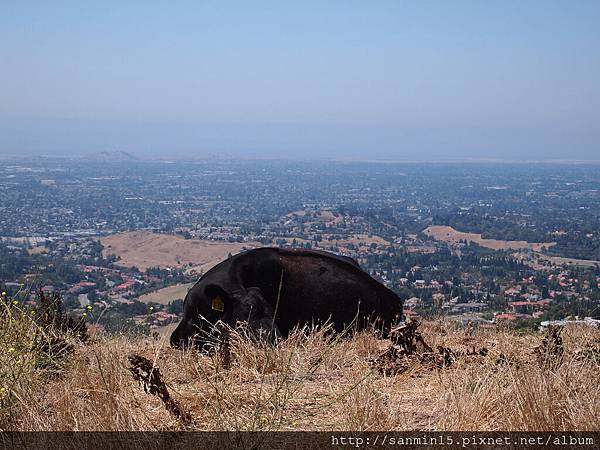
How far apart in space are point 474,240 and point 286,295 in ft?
170

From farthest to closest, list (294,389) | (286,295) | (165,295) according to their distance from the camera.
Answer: (165,295)
(286,295)
(294,389)

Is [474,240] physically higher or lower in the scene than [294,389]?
lower

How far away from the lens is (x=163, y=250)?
160 feet

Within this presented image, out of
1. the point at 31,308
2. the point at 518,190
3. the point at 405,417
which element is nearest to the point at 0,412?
the point at 31,308

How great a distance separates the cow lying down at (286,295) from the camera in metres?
7.37

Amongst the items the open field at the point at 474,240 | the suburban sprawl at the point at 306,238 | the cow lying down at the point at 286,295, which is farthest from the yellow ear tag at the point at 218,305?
the open field at the point at 474,240

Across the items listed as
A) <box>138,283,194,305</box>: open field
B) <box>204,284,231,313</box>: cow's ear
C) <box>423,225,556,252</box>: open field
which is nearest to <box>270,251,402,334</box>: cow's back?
<box>204,284,231,313</box>: cow's ear

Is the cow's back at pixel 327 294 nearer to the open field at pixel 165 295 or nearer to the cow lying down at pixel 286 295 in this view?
the cow lying down at pixel 286 295

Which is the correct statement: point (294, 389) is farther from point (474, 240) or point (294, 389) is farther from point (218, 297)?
point (474, 240)

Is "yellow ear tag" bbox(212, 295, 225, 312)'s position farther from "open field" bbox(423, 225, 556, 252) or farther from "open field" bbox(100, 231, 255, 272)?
"open field" bbox(423, 225, 556, 252)

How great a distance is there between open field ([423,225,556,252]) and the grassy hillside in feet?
152

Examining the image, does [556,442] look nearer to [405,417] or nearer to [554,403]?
[554,403]

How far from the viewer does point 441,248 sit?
5109 cm

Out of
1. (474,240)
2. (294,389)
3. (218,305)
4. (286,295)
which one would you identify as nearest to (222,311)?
(218,305)
